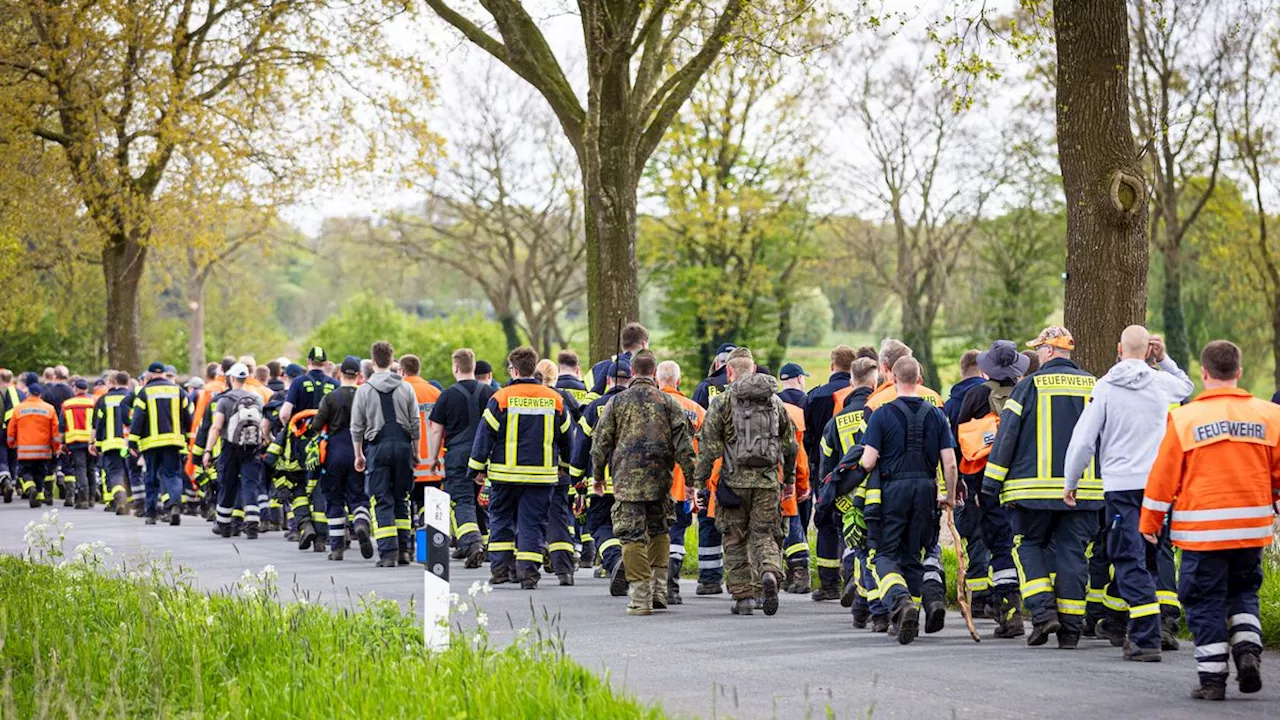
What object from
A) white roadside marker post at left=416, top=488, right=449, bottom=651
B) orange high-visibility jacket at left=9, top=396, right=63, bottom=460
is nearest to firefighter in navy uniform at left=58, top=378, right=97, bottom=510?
orange high-visibility jacket at left=9, top=396, right=63, bottom=460

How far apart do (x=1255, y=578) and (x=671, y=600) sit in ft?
18.0

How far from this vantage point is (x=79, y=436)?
25.6 metres

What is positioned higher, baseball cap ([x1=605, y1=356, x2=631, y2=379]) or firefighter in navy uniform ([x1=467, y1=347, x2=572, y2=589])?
baseball cap ([x1=605, y1=356, x2=631, y2=379])

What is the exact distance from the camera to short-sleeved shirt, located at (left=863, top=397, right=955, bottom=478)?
11102 mm

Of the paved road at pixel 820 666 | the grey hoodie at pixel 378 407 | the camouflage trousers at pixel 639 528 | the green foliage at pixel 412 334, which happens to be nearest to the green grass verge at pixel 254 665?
the paved road at pixel 820 666

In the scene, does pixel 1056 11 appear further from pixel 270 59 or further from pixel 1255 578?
pixel 270 59

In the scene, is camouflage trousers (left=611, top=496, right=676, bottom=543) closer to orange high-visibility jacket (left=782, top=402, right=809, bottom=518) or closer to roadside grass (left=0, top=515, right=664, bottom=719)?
orange high-visibility jacket (left=782, top=402, right=809, bottom=518)

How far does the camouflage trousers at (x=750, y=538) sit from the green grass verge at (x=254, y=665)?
352cm

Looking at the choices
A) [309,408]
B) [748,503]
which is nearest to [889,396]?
[748,503]

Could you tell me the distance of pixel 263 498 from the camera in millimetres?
20594

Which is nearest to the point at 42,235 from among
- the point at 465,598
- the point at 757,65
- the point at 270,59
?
the point at 270,59

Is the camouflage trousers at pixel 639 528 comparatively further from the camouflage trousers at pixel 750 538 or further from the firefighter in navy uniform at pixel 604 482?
the firefighter in navy uniform at pixel 604 482

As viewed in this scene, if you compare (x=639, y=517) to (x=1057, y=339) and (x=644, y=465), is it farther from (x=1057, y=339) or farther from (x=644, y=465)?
(x=1057, y=339)

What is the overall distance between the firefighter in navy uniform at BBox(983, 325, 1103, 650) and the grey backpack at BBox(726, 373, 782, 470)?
197 cm
